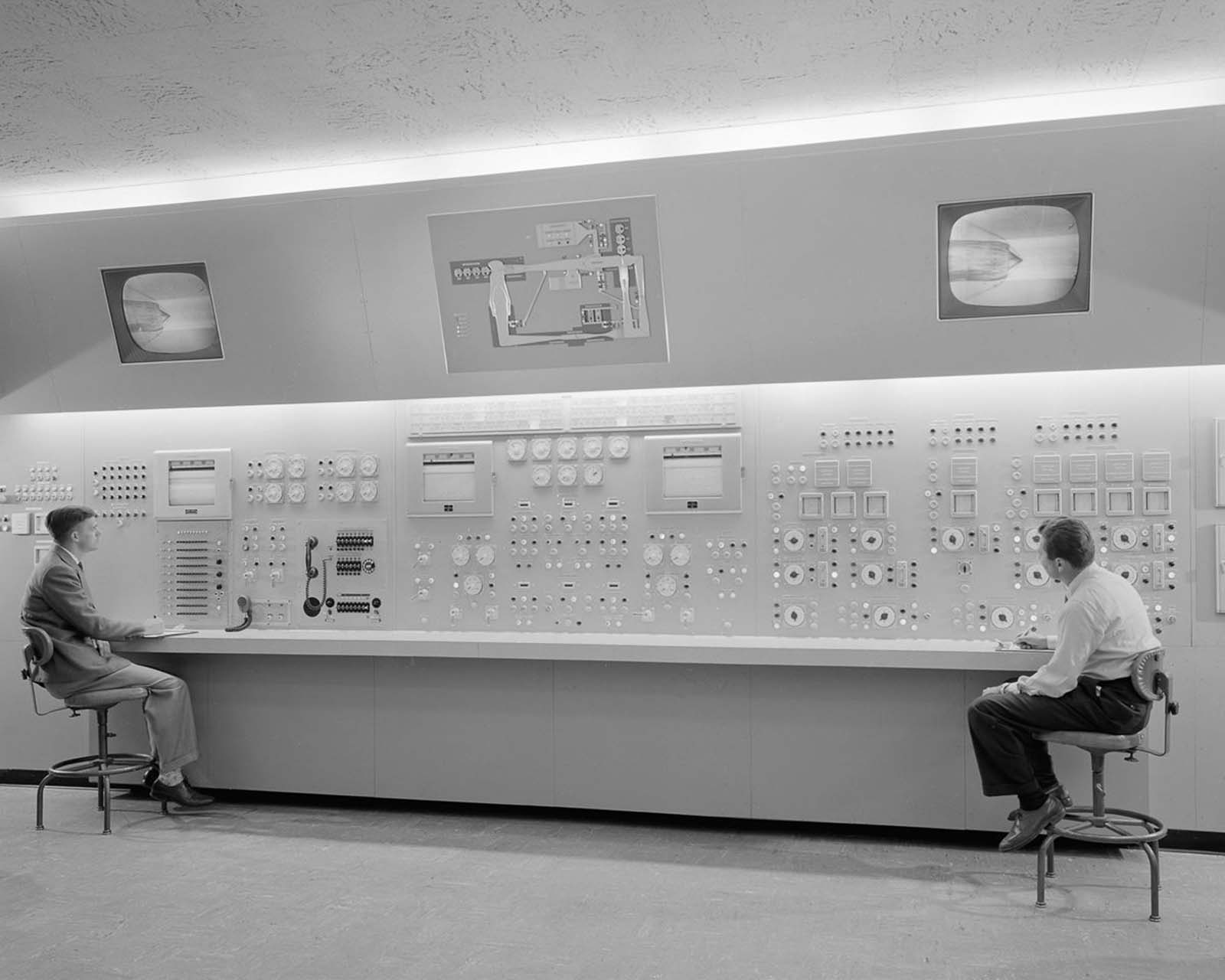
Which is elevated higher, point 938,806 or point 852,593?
point 852,593

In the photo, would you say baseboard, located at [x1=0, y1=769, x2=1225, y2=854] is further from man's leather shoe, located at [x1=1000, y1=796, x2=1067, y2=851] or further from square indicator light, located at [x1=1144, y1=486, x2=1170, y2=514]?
square indicator light, located at [x1=1144, y1=486, x2=1170, y2=514]

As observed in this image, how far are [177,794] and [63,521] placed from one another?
1.40 meters

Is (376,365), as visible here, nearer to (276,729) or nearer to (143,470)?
(143,470)

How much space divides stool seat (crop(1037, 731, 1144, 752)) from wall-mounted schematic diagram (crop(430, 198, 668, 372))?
2218mm

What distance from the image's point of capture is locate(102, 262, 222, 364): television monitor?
16.7 ft

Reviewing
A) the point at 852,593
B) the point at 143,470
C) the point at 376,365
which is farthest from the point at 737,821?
the point at 143,470

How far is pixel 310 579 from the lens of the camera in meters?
5.16

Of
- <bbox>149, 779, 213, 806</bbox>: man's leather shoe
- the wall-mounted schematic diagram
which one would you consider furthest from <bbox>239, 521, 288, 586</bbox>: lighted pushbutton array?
the wall-mounted schematic diagram

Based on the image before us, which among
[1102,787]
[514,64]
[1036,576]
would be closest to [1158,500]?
[1036,576]

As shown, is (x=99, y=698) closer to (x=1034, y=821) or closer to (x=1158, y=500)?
(x=1034, y=821)

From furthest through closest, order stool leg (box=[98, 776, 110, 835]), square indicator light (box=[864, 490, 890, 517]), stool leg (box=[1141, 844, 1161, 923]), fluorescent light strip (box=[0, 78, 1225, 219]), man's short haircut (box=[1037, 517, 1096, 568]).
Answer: stool leg (box=[98, 776, 110, 835]), square indicator light (box=[864, 490, 890, 517]), fluorescent light strip (box=[0, 78, 1225, 219]), man's short haircut (box=[1037, 517, 1096, 568]), stool leg (box=[1141, 844, 1161, 923])

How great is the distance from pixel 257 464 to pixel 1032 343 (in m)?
3.72

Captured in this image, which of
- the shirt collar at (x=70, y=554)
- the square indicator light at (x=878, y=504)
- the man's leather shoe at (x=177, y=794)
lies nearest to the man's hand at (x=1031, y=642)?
the square indicator light at (x=878, y=504)

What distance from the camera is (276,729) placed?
511 centimetres
